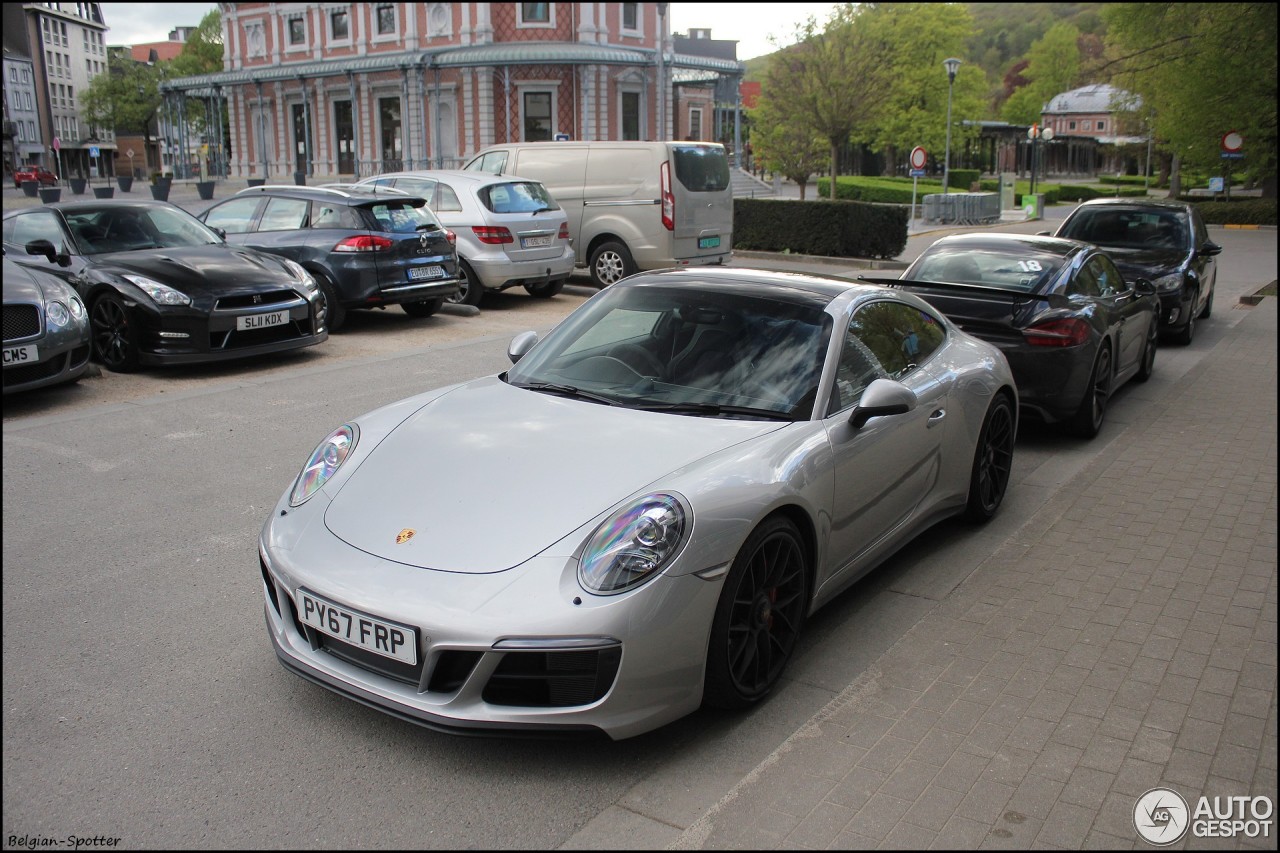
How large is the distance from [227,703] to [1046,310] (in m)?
5.92

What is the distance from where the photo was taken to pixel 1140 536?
5492mm

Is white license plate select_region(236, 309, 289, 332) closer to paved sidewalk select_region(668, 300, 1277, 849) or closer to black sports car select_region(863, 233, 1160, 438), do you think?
black sports car select_region(863, 233, 1160, 438)

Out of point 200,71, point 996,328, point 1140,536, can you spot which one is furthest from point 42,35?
point 200,71

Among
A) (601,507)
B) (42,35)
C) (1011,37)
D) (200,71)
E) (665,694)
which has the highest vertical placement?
(200,71)

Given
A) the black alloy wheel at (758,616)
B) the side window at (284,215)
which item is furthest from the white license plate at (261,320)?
the black alloy wheel at (758,616)

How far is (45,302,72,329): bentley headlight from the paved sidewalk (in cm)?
671

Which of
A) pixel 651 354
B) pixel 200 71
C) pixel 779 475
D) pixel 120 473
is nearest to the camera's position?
pixel 779 475

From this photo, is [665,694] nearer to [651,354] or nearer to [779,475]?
[779,475]

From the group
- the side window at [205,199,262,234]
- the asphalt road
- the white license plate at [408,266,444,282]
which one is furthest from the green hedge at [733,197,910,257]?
the asphalt road

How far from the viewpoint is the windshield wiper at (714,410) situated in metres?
4.02

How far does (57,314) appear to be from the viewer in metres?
7.84

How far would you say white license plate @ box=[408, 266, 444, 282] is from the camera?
1151cm

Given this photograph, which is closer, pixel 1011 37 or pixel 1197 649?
pixel 1197 649

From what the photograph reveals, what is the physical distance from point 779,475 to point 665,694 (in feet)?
2.92
